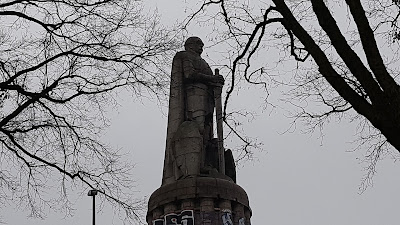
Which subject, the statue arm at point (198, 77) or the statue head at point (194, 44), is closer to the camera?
the statue arm at point (198, 77)

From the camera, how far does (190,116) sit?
1071 inches

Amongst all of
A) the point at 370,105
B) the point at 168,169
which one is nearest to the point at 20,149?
the point at 370,105

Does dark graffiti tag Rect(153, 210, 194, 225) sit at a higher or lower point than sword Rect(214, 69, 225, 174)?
lower

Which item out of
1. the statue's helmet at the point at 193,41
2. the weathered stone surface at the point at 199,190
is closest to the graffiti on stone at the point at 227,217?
the weathered stone surface at the point at 199,190

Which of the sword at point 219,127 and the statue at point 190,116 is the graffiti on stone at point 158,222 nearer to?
the statue at point 190,116

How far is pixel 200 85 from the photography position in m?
27.4

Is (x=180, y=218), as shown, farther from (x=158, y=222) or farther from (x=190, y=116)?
(x=190, y=116)

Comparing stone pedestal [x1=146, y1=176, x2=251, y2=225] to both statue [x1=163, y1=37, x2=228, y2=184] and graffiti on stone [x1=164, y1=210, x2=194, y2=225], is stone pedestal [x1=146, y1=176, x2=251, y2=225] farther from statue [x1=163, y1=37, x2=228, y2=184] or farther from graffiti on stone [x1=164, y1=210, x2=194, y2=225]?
statue [x1=163, y1=37, x2=228, y2=184]

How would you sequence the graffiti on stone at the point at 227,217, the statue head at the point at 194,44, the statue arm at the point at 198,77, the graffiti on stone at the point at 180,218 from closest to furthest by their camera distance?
the graffiti on stone at the point at 180,218 < the graffiti on stone at the point at 227,217 < the statue arm at the point at 198,77 < the statue head at the point at 194,44

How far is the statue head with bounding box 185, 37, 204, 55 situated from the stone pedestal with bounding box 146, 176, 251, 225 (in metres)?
6.08

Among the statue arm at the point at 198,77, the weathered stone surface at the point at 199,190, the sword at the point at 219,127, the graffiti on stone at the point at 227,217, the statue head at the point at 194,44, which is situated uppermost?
the statue head at the point at 194,44

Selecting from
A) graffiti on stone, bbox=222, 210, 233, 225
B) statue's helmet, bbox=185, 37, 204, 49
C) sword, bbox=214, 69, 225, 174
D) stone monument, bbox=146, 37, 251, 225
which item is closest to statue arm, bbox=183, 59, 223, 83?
stone monument, bbox=146, 37, 251, 225

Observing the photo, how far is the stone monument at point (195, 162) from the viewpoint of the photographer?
957 inches

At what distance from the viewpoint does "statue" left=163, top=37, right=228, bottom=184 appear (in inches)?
1016
